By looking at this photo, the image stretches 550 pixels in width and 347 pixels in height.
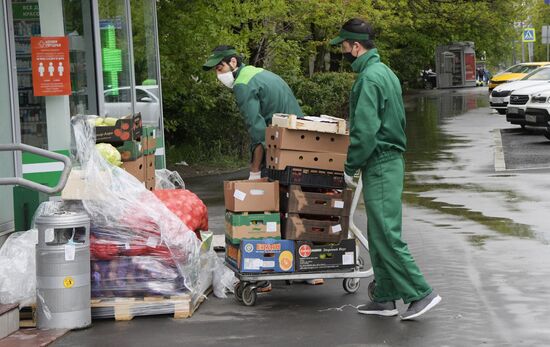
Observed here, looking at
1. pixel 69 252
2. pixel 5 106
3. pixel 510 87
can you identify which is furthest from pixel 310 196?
pixel 510 87

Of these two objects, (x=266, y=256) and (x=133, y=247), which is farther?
(x=266, y=256)

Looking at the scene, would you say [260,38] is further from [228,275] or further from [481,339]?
[481,339]

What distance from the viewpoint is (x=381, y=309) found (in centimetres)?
750

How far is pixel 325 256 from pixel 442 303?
95cm

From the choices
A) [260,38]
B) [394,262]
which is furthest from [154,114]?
[260,38]

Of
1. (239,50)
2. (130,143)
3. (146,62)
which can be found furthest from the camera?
(239,50)

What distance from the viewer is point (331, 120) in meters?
8.07

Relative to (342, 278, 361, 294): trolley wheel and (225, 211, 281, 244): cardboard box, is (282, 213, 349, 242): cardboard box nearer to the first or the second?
(225, 211, 281, 244): cardboard box

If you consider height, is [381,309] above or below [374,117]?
below

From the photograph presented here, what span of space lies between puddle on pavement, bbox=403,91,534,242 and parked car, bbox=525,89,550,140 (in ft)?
5.02

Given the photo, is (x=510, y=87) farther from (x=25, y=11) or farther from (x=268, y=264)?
(x=268, y=264)

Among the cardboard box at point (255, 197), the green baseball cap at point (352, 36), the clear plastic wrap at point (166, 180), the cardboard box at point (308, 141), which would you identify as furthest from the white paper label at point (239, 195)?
the clear plastic wrap at point (166, 180)

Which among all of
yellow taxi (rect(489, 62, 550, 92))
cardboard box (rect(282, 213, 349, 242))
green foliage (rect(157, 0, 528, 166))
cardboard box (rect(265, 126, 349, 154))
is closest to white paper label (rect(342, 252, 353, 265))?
cardboard box (rect(282, 213, 349, 242))

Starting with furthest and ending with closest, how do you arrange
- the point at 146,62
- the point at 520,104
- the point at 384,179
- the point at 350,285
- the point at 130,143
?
the point at 520,104 → the point at 146,62 → the point at 130,143 → the point at 350,285 → the point at 384,179
